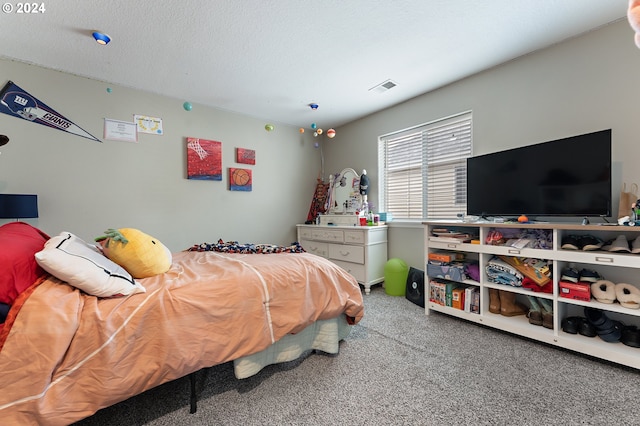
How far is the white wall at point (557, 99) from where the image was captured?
1.97 m

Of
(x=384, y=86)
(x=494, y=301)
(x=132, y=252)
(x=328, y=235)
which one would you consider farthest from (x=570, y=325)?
(x=132, y=252)

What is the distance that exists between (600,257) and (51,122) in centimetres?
459

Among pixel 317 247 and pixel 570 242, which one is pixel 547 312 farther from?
pixel 317 247

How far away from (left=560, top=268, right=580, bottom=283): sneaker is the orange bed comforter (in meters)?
1.69

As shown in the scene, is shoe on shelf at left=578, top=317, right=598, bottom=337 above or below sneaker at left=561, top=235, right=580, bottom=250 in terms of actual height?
below

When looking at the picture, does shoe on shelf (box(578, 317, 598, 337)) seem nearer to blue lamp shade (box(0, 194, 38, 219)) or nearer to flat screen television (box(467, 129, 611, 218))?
A: flat screen television (box(467, 129, 611, 218))

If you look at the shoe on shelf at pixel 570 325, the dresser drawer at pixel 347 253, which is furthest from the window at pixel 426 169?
the shoe on shelf at pixel 570 325

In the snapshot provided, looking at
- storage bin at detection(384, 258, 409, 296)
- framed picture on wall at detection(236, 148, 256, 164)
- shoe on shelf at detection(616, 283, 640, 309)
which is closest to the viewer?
shoe on shelf at detection(616, 283, 640, 309)

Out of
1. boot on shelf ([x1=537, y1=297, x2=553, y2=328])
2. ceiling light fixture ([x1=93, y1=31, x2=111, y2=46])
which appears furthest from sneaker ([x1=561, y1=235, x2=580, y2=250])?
ceiling light fixture ([x1=93, y1=31, x2=111, y2=46])

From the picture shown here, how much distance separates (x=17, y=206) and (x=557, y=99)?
446 cm

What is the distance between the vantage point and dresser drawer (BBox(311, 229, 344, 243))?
11.8ft

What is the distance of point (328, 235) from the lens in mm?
3729

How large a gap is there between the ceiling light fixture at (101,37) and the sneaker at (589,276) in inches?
155

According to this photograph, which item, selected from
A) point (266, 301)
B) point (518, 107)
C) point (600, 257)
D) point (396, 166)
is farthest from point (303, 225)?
point (600, 257)
